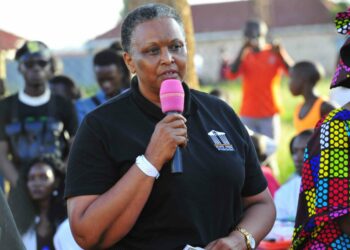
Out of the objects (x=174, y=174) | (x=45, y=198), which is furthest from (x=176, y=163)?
(x=45, y=198)

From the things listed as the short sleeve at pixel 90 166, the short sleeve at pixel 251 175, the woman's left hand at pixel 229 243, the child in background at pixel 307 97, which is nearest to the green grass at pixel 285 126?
the child in background at pixel 307 97

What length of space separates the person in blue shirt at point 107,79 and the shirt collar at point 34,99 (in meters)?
0.30

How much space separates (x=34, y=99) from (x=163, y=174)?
4.62 meters

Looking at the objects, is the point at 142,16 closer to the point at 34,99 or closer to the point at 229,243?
the point at 229,243

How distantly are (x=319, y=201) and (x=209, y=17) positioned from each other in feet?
180

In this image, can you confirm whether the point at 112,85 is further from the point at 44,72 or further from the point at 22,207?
the point at 22,207

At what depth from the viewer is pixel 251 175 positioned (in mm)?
4359

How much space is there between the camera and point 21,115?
8211mm

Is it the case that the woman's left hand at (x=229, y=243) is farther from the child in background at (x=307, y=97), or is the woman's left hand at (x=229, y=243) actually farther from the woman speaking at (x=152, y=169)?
the child in background at (x=307, y=97)

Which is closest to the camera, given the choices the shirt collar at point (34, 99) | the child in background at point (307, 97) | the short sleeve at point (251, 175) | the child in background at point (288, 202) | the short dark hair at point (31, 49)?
the short sleeve at point (251, 175)

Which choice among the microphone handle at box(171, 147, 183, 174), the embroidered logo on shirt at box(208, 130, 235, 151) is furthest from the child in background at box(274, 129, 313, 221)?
the microphone handle at box(171, 147, 183, 174)

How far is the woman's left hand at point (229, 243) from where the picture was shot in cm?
402

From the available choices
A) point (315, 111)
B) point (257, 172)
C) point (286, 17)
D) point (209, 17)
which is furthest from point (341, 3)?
point (257, 172)

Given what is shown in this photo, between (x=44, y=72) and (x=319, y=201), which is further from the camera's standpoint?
(x=44, y=72)
